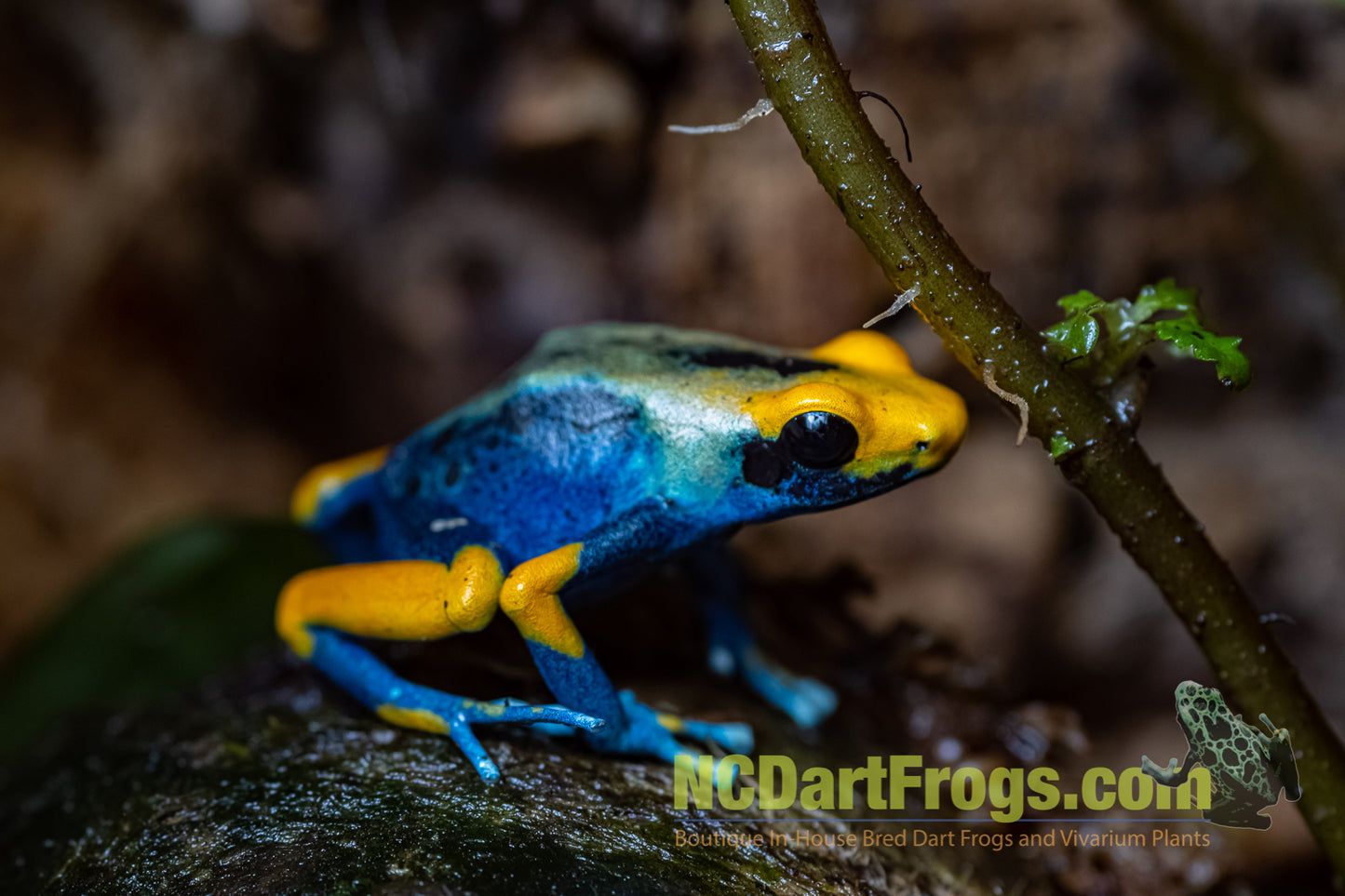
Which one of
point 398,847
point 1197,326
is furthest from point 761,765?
point 1197,326

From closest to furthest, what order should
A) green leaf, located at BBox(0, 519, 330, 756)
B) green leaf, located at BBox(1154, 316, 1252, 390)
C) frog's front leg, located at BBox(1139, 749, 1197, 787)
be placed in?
green leaf, located at BBox(1154, 316, 1252, 390) < frog's front leg, located at BBox(1139, 749, 1197, 787) < green leaf, located at BBox(0, 519, 330, 756)

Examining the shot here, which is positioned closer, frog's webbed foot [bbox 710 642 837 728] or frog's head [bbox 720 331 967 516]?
frog's head [bbox 720 331 967 516]

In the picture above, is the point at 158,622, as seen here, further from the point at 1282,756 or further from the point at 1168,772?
the point at 1282,756

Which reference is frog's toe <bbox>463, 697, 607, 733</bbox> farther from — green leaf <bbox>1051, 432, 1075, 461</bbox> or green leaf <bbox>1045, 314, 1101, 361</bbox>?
green leaf <bbox>1045, 314, 1101, 361</bbox>

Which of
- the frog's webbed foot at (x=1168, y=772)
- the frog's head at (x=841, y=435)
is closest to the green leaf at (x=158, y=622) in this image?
the frog's head at (x=841, y=435)

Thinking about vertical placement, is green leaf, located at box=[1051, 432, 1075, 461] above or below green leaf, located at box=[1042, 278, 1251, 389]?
below

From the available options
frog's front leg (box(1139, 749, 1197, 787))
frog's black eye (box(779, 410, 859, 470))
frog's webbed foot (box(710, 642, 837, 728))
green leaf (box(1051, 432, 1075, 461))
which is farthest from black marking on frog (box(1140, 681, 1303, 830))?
frog's webbed foot (box(710, 642, 837, 728))

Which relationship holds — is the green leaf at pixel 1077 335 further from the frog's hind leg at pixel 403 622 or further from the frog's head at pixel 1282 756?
the frog's hind leg at pixel 403 622

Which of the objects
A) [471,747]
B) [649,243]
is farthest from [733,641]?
[649,243]
